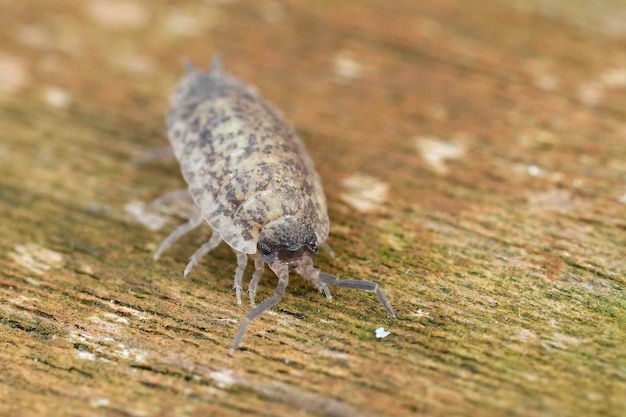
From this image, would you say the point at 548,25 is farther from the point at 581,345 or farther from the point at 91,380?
the point at 91,380

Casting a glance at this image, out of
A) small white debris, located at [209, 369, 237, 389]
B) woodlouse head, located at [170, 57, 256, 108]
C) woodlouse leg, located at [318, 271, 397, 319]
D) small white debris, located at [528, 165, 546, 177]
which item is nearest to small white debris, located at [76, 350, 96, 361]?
small white debris, located at [209, 369, 237, 389]

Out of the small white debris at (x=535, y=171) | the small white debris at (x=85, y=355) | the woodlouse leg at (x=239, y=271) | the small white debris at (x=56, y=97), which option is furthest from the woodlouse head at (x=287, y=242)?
the small white debris at (x=56, y=97)

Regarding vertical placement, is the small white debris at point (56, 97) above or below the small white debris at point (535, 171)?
above

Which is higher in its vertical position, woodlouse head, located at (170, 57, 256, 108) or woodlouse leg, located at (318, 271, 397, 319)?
woodlouse head, located at (170, 57, 256, 108)

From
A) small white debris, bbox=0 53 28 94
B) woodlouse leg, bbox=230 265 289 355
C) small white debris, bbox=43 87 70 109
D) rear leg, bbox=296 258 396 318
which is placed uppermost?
small white debris, bbox=0 53 28 94

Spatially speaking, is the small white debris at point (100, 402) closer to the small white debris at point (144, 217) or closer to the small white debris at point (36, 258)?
the small white debris at point (36, 258)

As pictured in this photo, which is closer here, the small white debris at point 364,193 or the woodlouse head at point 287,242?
the woodlouse head at point 287,242

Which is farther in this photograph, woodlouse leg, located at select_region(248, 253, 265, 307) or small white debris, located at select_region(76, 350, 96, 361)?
woodlouse leg, located at select_region(248, 253, 265, 307)

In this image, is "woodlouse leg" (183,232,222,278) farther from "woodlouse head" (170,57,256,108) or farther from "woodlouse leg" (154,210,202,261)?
"woodlouse head" (170,57,256,108)
